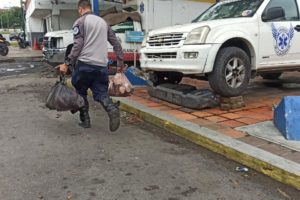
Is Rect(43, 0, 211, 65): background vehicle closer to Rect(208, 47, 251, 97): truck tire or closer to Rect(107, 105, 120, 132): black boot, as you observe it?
Rect(208, 47, 251, 97): truck tire

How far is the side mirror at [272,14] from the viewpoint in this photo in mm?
6941

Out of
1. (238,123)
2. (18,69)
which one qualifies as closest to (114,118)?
(238,123)

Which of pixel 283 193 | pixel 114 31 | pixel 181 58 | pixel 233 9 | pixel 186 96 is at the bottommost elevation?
pixel 283 193

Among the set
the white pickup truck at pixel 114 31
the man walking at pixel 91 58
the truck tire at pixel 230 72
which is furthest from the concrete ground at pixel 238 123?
the white pickup truck at pixel 114 31

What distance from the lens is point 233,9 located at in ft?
24.6

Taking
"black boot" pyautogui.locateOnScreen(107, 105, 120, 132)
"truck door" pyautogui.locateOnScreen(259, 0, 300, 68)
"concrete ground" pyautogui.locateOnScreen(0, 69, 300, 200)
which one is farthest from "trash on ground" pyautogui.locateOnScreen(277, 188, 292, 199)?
"truck door" pyautogui.locateOnScreen(259, 0, 300, 68)

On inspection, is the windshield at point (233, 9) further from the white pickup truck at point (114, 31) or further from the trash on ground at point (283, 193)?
the white pickup truck at point (114, 31)

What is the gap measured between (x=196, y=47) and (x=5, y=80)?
8051mm

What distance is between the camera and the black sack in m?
5.67

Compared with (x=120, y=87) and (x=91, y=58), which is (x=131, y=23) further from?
(x=91, y=58)

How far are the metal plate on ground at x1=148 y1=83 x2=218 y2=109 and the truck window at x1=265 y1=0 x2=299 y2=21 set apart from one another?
211cm

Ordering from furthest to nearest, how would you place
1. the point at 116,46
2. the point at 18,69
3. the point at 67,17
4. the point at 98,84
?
the point at 67,17
the point at 18,69
the point at 116,46
the point at 98,84

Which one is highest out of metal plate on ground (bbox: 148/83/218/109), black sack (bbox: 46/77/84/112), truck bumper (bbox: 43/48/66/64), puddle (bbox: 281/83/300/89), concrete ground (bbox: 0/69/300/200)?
truck bumper (bbox: 43/48/66/64)

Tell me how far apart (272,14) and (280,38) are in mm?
496
